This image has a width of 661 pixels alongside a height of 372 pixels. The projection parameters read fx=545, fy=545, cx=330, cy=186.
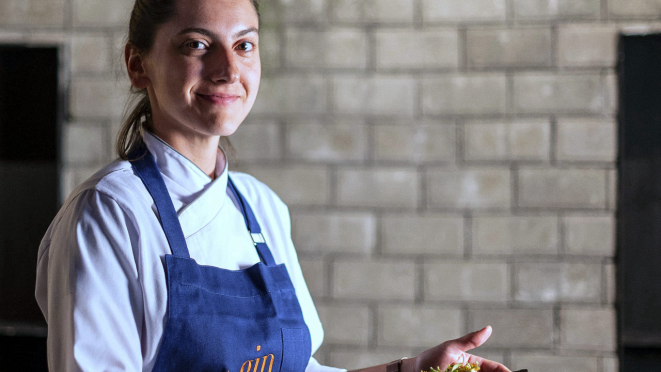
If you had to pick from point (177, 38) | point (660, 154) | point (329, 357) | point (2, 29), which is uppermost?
point (2, 29)

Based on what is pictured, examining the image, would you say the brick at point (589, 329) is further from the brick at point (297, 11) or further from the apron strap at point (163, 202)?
the apron strap at point (163, 202)

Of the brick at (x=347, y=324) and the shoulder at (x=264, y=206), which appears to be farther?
the brick at (x=347, y=324)

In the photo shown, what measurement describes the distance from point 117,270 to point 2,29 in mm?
1984

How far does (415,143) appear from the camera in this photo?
2.26 meters

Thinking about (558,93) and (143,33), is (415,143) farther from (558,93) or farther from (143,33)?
(143,33)

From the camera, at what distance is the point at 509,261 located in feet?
7.32

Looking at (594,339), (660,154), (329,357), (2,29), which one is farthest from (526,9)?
(2,29)

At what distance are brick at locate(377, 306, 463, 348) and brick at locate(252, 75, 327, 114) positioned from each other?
35.5 inches

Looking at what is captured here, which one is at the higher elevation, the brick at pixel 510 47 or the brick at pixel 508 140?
the brick at pixel 510 47

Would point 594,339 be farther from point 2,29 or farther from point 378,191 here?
point 2,29

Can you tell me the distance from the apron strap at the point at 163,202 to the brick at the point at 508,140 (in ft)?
4.90

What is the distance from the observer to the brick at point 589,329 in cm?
221

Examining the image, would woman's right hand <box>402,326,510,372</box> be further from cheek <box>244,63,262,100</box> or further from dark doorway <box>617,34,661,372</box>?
dark doorway <box>617,34,661,372</box>

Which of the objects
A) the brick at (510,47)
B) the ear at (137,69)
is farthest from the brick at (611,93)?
the ear at (137,69)
